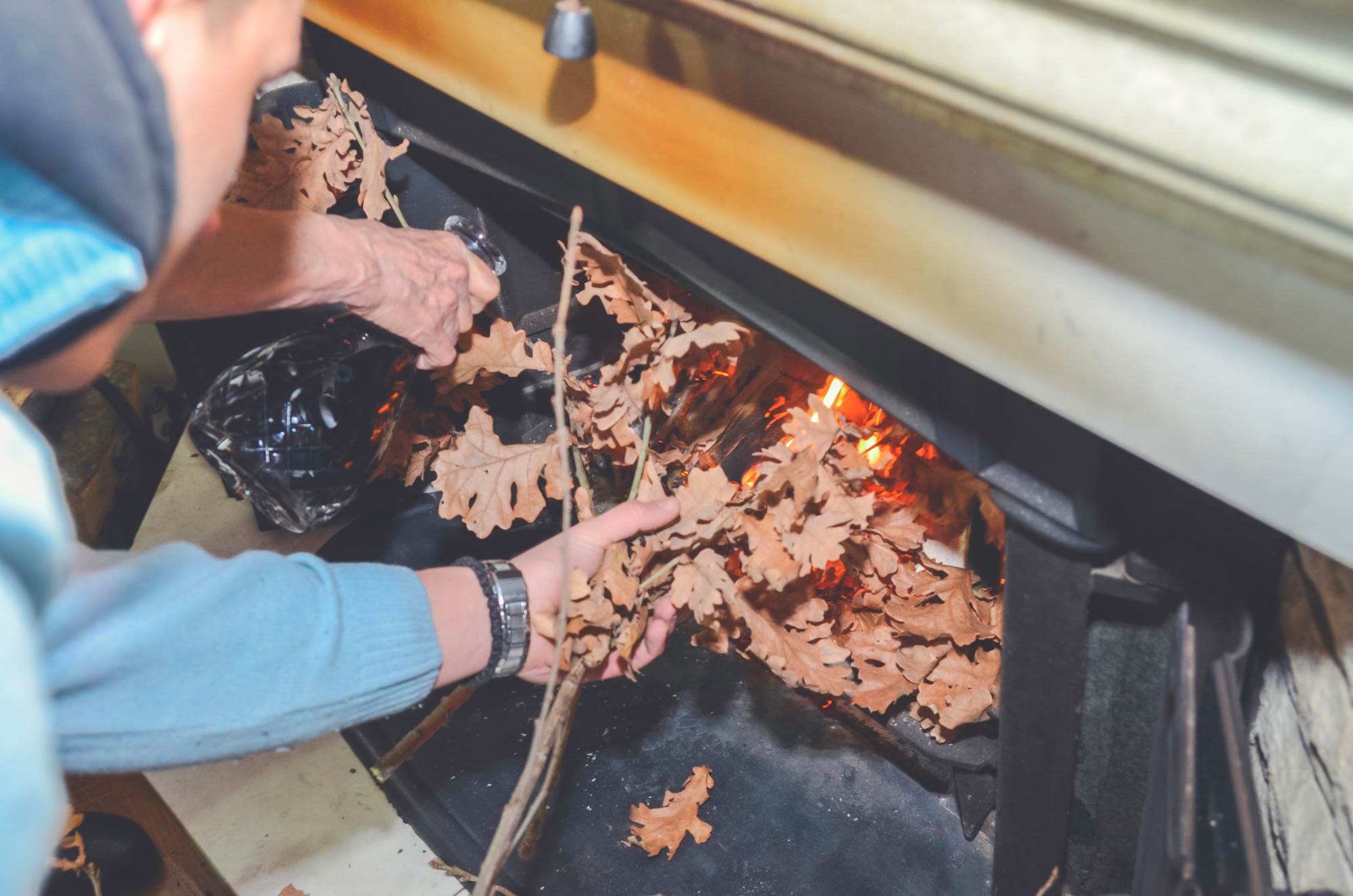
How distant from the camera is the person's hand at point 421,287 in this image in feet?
4.91

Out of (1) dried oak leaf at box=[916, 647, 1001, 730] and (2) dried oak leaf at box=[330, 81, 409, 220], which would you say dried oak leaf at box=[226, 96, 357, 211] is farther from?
(1) dried oak leaf at box=[916, 647, 1001, 730]

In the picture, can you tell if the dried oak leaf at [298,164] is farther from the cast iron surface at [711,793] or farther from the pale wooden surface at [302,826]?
the cast iron surface at [711,793]

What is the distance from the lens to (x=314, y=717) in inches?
44.9

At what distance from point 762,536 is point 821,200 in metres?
0.56

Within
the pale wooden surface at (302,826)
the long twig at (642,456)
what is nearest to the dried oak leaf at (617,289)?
the long twig at (642,456)

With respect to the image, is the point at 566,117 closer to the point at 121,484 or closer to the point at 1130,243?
the point at 1130,243

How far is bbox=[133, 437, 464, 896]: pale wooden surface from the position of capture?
175 centimetres

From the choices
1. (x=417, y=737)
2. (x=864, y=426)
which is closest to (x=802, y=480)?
(x=864, y=426)

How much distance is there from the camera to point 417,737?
5.94 ft

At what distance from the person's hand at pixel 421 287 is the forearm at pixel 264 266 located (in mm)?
19

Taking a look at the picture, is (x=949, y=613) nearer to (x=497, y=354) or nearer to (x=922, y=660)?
(x=922, y=660)

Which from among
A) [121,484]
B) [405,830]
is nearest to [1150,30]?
[405,830]

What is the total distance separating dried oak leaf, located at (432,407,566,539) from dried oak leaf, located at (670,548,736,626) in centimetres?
39

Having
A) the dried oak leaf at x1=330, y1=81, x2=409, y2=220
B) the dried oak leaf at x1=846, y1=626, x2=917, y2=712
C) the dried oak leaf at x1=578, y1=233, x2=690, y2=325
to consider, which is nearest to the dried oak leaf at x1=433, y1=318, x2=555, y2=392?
the dried oak leaf at x1=578, y1=233, x2=690, y2=325
